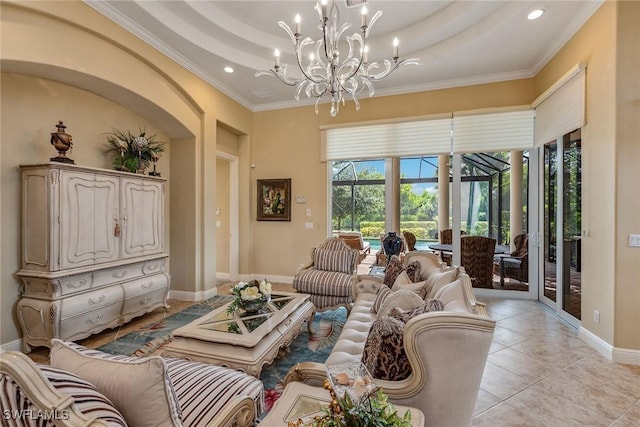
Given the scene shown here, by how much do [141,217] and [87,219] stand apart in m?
0.66

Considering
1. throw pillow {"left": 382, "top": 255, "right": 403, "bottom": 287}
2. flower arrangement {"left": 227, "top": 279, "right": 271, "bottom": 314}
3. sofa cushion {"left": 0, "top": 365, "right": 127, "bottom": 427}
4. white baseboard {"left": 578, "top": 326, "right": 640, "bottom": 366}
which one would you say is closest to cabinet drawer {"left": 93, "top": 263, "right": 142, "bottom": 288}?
flower arrangement {"left": 227, "top": 279, "right": 271, "bottom": 314}

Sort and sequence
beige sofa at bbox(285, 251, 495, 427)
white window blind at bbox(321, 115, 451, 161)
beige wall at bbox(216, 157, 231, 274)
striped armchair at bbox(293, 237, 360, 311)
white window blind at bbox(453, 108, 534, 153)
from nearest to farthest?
beige sofa at bbox(285, 251, 495, 427) → striped armchair at bbox(293, 237, 360, 311) → white window blind at bbox(453, 108, 534, 153) → white window blind at bbox(321, 115, 451, 161) → beige wall at bbox(216, 157, 231, 274)

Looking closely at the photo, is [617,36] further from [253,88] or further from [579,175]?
[253,88]

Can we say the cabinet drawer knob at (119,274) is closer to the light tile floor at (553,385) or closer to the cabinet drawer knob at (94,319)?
the cabinet drawer knob at (94,319)

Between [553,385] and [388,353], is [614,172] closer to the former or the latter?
[553,385]

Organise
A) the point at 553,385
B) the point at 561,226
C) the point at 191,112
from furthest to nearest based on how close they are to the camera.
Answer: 1. the point at 191,112
2. the point at 561,226
3. the point at 553,385

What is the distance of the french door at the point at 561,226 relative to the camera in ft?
11.4

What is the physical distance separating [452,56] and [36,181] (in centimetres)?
505

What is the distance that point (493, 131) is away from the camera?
14.9 feet

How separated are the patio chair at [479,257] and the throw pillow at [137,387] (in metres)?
4.73

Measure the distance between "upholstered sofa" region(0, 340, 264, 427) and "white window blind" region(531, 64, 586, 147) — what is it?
435cm

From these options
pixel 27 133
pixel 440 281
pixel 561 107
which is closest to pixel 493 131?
pixel 561 107

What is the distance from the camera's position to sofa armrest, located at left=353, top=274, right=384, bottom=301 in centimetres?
336

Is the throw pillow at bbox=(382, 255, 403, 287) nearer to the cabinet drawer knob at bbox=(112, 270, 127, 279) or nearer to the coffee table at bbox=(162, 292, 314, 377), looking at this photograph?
the coffee table at bbox=(162, 292, 314, 377)
